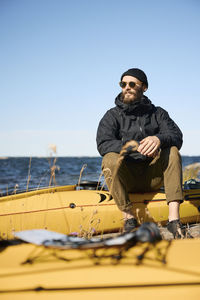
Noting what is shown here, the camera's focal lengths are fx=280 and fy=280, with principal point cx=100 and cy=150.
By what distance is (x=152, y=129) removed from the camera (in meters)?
3.47

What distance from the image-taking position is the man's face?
3494mm

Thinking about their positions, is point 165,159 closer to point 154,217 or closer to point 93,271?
point 154,217

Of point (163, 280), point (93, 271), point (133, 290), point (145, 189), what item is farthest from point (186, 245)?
point (145, 189)

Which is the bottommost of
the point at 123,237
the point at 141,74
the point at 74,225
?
the point at 74,225

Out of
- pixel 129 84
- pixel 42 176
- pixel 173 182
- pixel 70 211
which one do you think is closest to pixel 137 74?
pixel 129 84

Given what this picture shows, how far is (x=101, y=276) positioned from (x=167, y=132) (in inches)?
85.6

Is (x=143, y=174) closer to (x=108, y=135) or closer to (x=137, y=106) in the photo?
(x=108, y=135)

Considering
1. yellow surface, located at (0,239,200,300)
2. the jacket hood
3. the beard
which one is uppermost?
the beard

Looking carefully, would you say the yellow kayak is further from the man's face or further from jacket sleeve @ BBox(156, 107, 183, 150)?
the man's face

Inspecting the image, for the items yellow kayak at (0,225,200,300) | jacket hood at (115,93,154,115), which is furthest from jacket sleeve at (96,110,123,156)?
yellow kayak at (0,225,200,300)

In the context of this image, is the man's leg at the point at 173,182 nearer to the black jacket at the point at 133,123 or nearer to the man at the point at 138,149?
the man at the point at 138,149

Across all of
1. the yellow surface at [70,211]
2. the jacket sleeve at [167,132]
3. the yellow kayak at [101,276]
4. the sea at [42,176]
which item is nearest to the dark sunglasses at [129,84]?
the jacket sleeve at [167,132]

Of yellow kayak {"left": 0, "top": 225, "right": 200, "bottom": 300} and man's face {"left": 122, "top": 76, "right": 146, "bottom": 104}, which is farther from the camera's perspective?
man's face {"left": 122, "top": 76, "right": 146, "bottom": 104}

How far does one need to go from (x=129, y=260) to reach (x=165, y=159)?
1661 millimetres
